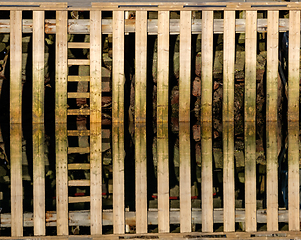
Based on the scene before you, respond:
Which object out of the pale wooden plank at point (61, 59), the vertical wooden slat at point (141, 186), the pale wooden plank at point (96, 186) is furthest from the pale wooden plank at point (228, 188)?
the pale wooden plank at point (61, 59)

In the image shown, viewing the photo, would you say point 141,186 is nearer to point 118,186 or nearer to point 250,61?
point 118,186

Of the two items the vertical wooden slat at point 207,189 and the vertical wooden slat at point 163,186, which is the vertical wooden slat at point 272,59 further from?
the vertical wooden slat at point 163,186

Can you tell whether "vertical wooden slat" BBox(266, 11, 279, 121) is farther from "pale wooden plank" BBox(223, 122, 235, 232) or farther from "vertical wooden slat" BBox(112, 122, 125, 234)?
"vertical wooden slat" BBox(112, 122, 125, 234)

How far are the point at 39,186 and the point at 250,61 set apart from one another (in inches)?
282

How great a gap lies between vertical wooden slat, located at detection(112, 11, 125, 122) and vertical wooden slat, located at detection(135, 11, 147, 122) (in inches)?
15.0

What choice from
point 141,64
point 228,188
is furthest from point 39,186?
point 141,64

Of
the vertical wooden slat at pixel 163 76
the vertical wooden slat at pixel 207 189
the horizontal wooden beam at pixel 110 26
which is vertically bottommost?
the vertical wooden slat at pixel 207 189

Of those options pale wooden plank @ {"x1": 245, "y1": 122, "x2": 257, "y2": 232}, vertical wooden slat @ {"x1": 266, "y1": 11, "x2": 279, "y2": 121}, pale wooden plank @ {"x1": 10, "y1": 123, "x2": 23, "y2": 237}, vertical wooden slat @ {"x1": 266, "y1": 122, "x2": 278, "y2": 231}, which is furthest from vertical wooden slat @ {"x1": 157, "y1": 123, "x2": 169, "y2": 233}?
vertical wooden slat @ {"x1": 266, "y1": 11, "x2": 279, "y2": 121}

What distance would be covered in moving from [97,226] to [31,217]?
34.0 inches

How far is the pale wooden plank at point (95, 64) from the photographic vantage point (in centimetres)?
1205

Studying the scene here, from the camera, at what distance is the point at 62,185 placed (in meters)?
7.11

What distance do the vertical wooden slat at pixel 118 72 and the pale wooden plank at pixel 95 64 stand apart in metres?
0.38

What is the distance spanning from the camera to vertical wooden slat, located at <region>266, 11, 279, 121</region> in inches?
479

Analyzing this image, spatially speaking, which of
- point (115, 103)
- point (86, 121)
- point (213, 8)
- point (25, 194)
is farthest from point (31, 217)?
point (86, 121)
